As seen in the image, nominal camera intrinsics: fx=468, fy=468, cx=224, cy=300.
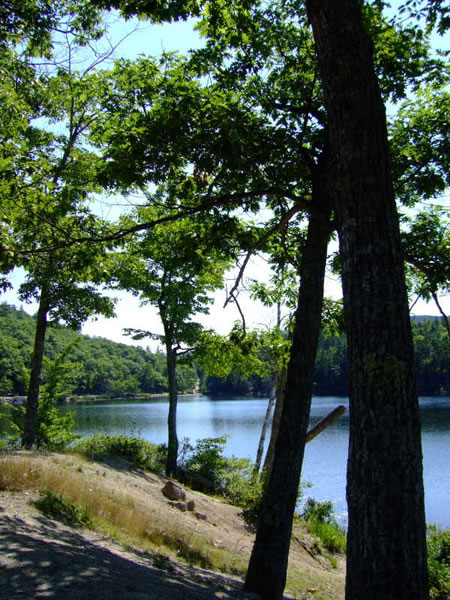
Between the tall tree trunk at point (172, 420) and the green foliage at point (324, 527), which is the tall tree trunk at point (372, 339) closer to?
the green foliage at point (324, 527)

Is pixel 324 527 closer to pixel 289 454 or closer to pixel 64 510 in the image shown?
pixel 289 454

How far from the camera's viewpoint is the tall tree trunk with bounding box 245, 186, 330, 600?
20.4ft

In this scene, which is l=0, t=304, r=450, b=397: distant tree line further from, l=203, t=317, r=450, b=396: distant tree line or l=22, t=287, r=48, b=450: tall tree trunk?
l=22, t=287, r=48, b=450: tall tree trunk

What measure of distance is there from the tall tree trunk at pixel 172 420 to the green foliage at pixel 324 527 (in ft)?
17.5

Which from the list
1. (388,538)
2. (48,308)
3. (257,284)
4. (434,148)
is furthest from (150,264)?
(388,538)

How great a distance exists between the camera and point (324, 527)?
1353 centimetres

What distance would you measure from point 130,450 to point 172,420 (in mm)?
1981

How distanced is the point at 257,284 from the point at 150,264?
9210 millimetres

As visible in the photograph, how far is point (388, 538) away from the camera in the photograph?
3.14m

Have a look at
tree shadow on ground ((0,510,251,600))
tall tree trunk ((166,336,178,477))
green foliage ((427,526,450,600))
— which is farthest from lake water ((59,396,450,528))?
tree shadow on ground ((0,510,251,600))

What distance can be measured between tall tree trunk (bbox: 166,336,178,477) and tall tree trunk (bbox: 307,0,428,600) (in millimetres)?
15159

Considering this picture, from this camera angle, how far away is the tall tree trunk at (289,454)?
6223 mm

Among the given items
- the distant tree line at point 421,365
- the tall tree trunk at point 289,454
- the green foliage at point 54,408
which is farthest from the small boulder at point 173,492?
the distant tree line at point 421,365

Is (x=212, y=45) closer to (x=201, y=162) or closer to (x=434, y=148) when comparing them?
(x=201, y=162)
